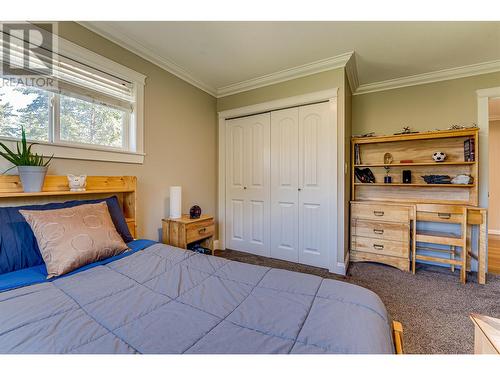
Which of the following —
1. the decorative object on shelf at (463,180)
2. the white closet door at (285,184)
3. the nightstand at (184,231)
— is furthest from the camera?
the white closet door at (285,184)

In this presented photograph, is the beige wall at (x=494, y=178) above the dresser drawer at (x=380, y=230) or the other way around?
above

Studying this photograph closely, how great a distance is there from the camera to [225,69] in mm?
2762

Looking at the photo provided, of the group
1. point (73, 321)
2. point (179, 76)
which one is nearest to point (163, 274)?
point (73, 321)

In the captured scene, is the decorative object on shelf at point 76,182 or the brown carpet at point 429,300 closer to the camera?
the brown carpet at point 429,300

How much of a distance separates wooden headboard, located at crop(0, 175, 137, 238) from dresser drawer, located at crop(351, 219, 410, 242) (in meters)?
2.59

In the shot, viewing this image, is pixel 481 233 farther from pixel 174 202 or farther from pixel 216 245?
pixel 174 202

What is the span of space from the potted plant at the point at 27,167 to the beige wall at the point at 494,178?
697 cm

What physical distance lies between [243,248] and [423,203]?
93.0 inches

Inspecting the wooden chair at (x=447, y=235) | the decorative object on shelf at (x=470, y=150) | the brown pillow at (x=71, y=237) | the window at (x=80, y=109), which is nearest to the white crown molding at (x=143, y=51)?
the window at (x=80, y=109)

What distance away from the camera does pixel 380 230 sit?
2750mm

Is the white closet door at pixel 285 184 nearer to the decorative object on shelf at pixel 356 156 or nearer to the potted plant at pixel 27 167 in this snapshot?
the decorative object on shelf at pixel 356 156

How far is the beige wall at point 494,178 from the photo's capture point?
4.51 meters

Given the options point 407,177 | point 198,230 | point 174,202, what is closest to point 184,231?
point 198,230
